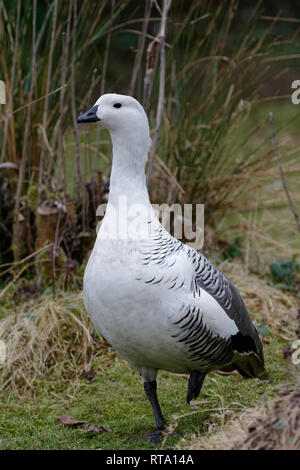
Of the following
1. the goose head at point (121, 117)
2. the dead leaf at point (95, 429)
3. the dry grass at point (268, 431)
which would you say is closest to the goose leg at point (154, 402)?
the dead leaf at point (95, 429)

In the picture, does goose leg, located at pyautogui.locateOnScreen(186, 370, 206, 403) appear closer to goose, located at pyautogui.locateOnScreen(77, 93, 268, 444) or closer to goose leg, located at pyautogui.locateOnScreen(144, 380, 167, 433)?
goose, located at pyautogui.locateOnScreen(77, 93, 268, 444)

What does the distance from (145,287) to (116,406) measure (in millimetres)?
1249

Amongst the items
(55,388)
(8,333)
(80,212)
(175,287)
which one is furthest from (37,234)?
(175,287)

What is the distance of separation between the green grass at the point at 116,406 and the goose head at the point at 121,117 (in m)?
1.31

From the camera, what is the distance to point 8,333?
4.34 metres

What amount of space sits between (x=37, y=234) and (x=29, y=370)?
1100 mm

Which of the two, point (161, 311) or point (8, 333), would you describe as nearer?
point (161, 311)

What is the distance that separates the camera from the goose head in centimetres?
315

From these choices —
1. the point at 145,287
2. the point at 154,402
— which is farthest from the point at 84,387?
the point at 145,287

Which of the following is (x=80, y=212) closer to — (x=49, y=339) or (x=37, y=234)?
(x=37, y=234)

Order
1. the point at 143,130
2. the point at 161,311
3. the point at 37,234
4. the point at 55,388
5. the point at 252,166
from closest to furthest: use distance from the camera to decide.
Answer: the point at 161,311
the point at 143,130
the point at 55,388
the point at 37,234
the point at 252,166

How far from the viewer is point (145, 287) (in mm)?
2908

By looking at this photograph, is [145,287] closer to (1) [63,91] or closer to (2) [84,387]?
(2) [84,387]

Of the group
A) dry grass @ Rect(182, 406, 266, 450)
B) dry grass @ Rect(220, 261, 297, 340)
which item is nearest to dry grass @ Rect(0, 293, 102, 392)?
dry grass @ Rect(220, 261, 297, 340)
